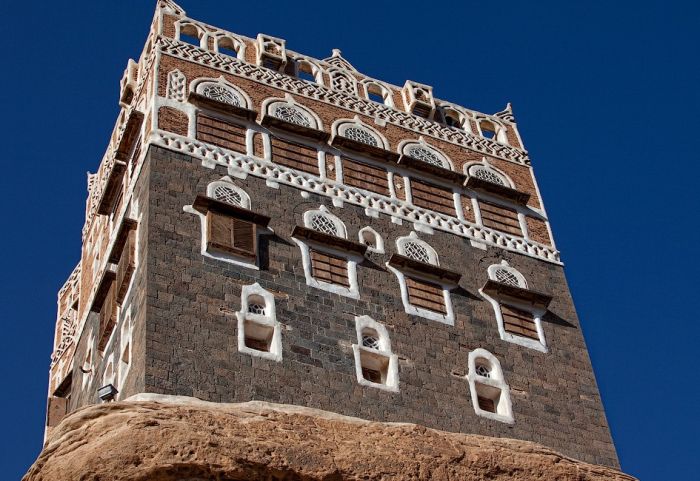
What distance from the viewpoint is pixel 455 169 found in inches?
860

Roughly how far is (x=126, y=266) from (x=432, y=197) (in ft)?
16.9

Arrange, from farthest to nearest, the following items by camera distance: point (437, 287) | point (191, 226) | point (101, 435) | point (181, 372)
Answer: point (437, 287) < point (191, 226) < point (181, 372) < point (101, 435)

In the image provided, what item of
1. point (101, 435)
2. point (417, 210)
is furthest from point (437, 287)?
point (101, 435)

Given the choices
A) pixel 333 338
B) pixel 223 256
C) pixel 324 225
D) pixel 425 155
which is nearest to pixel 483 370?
pixel 333 338

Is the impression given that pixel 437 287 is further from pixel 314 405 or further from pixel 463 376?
pixel 314 405

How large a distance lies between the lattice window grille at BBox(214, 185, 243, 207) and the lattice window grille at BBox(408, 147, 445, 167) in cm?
366

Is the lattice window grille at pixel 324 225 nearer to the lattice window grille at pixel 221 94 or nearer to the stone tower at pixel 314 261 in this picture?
the stone tower at pixel 314 261

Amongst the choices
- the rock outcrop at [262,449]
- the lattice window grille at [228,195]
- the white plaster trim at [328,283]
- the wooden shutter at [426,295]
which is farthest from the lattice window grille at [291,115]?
the rock outcrop at [262,449]

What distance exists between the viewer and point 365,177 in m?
20.7

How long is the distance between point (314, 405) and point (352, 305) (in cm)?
200

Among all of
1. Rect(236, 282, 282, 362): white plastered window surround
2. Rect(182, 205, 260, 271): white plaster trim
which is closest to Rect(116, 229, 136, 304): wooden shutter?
Rect(182, 205, 260, 271): white plaster trim

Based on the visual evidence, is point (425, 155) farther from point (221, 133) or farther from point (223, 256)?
point (223, 256)

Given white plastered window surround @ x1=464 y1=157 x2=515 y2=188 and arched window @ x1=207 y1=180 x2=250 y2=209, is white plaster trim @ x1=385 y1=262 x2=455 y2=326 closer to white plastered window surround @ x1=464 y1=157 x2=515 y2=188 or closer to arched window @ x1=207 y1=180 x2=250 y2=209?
arched window @ x1=207 y1=180 x2=250 y2=209

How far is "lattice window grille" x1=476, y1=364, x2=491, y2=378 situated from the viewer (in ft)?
61.3
